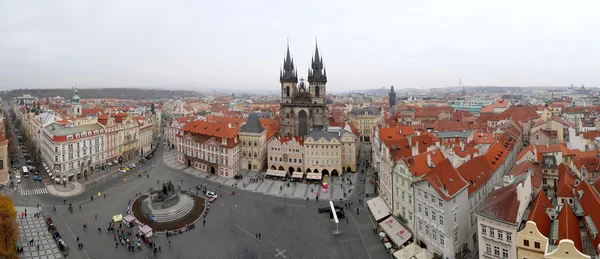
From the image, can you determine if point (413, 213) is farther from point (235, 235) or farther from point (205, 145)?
point (205, 145)

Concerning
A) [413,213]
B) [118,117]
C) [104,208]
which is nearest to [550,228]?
[413,213]

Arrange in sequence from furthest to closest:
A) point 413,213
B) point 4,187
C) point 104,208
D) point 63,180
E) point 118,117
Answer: point 118,117, point 63,180, point 4,187, point 104,208, point 413,213

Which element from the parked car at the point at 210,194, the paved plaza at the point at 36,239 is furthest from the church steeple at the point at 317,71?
the paved plaza at the point at 36,239

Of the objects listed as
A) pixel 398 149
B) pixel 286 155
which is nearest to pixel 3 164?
pixel 286 155

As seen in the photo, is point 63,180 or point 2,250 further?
point 63,180

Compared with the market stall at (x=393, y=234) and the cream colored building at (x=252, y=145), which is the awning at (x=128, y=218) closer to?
the cream colored building at (x=252, y=145)

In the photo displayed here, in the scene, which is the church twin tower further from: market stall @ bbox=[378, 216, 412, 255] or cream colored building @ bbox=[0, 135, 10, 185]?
cream colored building @ bbox=[0, 135, 10, 185]
